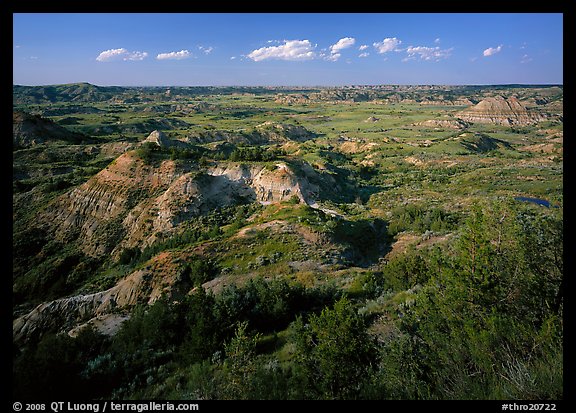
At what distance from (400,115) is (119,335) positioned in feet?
584

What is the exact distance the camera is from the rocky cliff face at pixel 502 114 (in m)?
Result: 140

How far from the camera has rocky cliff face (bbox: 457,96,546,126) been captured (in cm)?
14012

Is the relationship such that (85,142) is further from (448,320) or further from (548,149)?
(548,149)

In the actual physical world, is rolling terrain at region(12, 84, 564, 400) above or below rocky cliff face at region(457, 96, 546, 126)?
below

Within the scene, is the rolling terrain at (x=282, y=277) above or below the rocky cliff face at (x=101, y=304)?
above

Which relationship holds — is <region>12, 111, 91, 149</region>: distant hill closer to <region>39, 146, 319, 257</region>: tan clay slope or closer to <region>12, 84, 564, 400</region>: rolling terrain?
<region>12, 84, 564, 400</region>: rolling terrain

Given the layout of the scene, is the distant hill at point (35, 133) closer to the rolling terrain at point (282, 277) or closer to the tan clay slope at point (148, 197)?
the rolling terrain at point (282, 277)

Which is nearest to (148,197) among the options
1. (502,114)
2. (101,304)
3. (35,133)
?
(101,304)

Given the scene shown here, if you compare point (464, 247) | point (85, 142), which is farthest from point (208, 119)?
point (464, 247)

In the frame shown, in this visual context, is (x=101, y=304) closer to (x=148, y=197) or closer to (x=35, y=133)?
(x=148, y=197)

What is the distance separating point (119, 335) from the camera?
1562 cm

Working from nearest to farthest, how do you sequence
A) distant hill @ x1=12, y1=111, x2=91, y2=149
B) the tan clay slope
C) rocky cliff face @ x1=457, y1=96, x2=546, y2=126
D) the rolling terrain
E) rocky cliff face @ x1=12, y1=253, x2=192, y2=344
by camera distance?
the rolling terrain
rocky cliff face @ x1=12, y1=253, x2=192, y2=344
the tan clay slope
distant hill @ x1=12, y1=111, x2=91, y2=149
rocky cliff face @ x1=457, y1=96, x2=546, y2=126

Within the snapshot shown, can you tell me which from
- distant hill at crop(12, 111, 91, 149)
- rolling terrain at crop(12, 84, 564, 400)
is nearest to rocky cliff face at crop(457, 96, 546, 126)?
rolling terrain at crop(12, 84, 564, 400)

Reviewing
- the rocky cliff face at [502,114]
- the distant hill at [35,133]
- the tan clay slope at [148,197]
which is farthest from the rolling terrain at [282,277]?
the rocky cliff face at [502,114]
